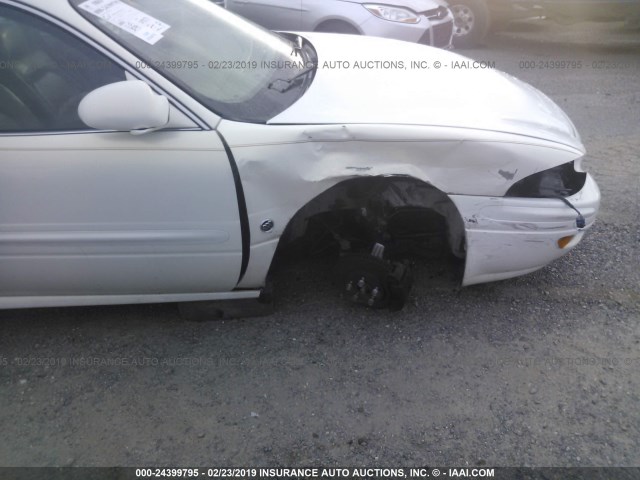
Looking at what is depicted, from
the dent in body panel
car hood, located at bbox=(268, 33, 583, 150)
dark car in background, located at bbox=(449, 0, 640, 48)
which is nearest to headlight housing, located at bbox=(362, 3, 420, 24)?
dark car in background, located at bbox=(449, 0, 640, 48)

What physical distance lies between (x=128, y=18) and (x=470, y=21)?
654 cm

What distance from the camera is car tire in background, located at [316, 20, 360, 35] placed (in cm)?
591

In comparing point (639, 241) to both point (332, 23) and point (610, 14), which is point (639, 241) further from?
point (610, 14)

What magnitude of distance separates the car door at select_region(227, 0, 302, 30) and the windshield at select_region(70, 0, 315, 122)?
3206mm

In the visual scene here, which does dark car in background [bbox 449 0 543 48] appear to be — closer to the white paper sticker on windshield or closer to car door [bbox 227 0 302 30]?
car door [bbox 227 0 302 30]

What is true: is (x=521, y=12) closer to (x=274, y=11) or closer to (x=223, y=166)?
(x=274, y=11)

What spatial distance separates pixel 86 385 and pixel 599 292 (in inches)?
97.4

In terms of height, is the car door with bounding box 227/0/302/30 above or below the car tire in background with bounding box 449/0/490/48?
above

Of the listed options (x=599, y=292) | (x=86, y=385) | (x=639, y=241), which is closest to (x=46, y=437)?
(x=86, y=385)

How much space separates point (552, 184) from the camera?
254 centimetres

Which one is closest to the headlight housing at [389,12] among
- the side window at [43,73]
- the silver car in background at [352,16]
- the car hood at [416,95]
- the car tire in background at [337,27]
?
the silver car in background at [352,16]

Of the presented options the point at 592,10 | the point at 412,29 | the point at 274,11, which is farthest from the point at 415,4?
the point at 592,10

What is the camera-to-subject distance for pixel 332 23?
596cm

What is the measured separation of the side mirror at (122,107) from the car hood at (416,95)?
1.57 ft
